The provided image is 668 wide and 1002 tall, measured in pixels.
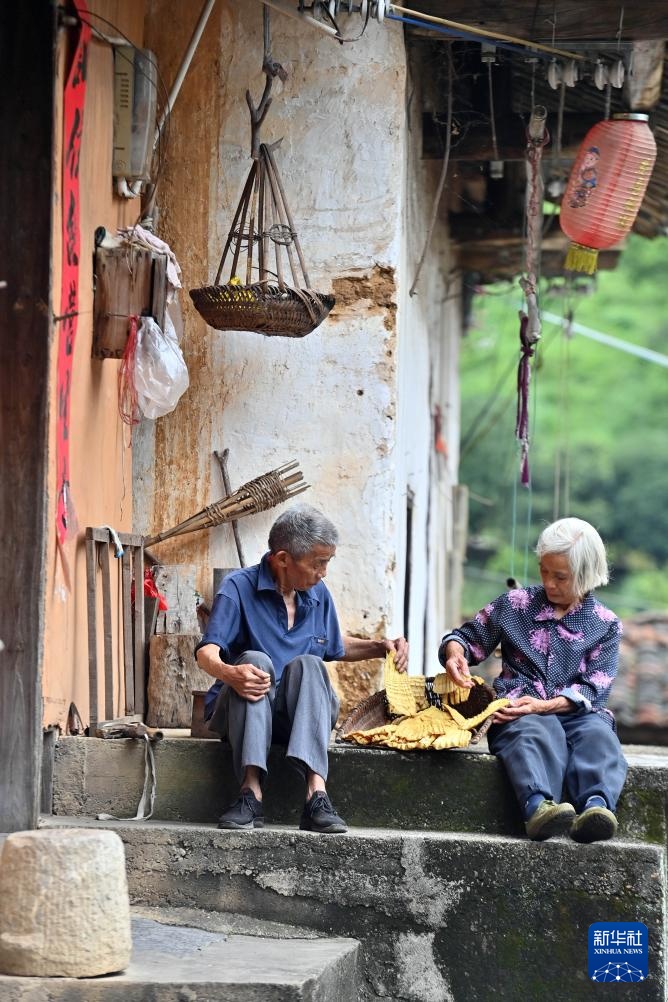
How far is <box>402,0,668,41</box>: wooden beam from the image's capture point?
633 centimetres

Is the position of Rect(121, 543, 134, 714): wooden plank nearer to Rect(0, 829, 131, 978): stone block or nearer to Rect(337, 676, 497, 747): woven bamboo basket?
Rect(337, 676, 497, 747): woven bamboo basket

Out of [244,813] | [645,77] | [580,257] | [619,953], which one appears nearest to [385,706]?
[244,813]

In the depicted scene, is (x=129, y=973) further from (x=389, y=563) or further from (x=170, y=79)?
(x=170, y=79)

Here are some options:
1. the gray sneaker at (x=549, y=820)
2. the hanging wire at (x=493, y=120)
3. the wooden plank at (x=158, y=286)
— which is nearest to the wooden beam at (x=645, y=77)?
the hanging wire at (x=493, y=120)

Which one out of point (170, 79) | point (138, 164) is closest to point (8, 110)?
point (138, 164)

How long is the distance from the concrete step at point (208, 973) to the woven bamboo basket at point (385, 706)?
918 millimetres

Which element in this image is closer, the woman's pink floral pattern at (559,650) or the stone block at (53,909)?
the stone block at (53,909)

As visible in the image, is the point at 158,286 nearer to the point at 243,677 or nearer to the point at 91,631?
the point at 91,631

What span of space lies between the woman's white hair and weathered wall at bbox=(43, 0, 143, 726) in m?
1.81

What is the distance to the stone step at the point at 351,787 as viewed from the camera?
5.14 meters

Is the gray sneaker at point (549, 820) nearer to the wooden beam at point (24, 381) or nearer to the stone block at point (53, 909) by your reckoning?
the stone block at point (53, 909)

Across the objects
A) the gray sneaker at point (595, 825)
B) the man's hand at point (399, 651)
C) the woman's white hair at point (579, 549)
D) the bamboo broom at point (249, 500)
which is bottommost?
the gray sneaker at point (595, 825)

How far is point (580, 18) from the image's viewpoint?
6406mm

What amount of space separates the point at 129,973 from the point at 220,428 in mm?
2915
